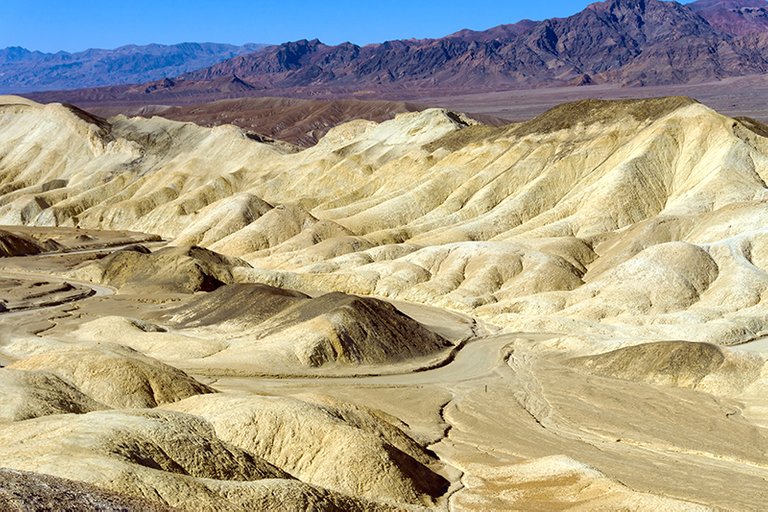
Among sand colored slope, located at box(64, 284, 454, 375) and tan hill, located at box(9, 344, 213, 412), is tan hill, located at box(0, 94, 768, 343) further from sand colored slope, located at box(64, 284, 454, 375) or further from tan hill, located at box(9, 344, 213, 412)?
tan hill, located at box(9, 344, 213, 412)

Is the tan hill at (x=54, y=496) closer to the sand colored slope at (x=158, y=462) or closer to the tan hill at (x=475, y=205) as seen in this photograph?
the sand colored slope at (x=158, y=462)

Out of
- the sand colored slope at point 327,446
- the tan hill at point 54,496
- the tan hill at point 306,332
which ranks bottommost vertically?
the tan hill at point 306,332

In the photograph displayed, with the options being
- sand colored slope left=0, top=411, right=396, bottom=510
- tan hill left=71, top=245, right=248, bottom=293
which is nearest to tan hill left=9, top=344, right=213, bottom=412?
sand colored slope left=0, top=411, right=396, bottom=510

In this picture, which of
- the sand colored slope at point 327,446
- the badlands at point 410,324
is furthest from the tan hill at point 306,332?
the sand colored slope at point 327,446

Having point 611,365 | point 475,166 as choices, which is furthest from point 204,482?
point 475,166

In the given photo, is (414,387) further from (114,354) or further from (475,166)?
(475,166)

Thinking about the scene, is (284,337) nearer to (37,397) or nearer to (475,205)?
(37,397)

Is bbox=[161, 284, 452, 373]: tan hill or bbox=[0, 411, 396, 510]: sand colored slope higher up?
bbox=[0, 411, 396, 510]: sand colored slope

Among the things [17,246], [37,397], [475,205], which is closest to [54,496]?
[37,397]
